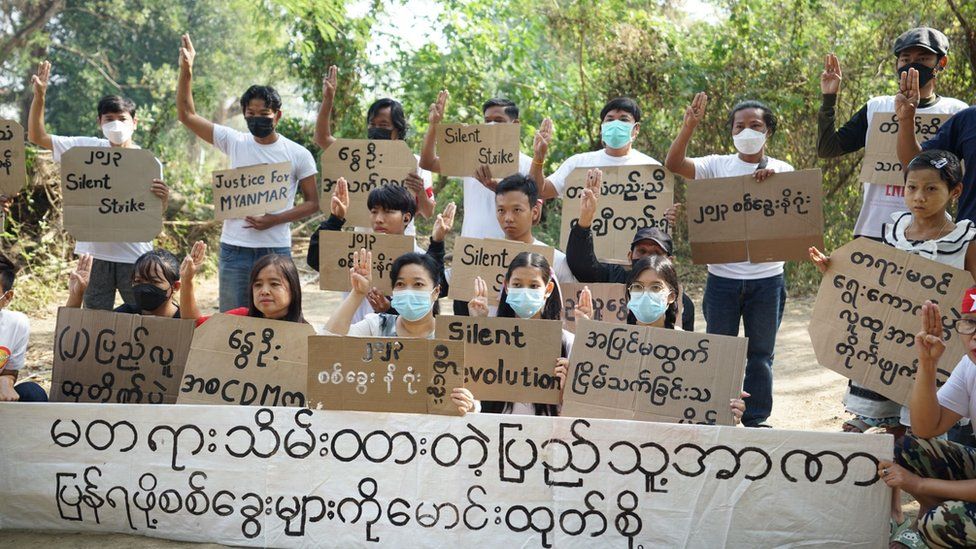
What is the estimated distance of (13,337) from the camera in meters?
4.75

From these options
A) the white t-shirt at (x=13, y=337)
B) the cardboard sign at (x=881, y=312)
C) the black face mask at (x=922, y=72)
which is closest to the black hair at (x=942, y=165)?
the cardboard sign at (x=881, y=312)

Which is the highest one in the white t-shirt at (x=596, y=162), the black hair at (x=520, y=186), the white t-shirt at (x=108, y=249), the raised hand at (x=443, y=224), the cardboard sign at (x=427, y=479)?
the white t-shirt at (x=596, y=162)

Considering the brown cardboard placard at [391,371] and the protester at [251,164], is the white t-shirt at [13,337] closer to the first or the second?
the protester at [251,164]

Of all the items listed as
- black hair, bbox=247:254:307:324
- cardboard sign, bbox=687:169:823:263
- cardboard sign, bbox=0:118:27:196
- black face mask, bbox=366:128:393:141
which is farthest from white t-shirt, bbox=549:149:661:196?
cardboard sign, bbox=0:118:27:196

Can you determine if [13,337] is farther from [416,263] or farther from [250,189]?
[416,263]

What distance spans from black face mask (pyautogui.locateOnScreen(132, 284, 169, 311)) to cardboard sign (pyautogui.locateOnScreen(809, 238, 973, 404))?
3200mm

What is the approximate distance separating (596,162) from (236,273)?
2298 mm

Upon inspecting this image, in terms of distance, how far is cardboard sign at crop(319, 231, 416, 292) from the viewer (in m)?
5.37

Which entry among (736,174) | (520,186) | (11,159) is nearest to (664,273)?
(520,186)

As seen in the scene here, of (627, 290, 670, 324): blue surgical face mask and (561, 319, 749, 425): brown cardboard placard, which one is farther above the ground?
(627, 290, 670, 324): blue surgical face mask

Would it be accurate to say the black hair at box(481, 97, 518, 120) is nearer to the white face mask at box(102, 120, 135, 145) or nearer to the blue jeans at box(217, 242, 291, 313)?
the blue jeans at box(217, 242, 291, 313)

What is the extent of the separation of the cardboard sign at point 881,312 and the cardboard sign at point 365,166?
2.69 meters

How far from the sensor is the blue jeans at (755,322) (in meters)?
5.56

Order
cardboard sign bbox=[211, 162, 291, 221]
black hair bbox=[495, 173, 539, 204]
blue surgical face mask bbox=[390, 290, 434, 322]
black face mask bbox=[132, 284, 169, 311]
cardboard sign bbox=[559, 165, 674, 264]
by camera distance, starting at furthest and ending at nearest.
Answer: cardboard sign bbox=[211, 162, 291, 221], cardboard sign bbox=[559, 165, 674, 264], black hair bbox=[495, 173, 539, 204], black face mask bbox=[132, 284, 169, 311], blue surgical face mask bbox=[390, 290, 434, 322]
